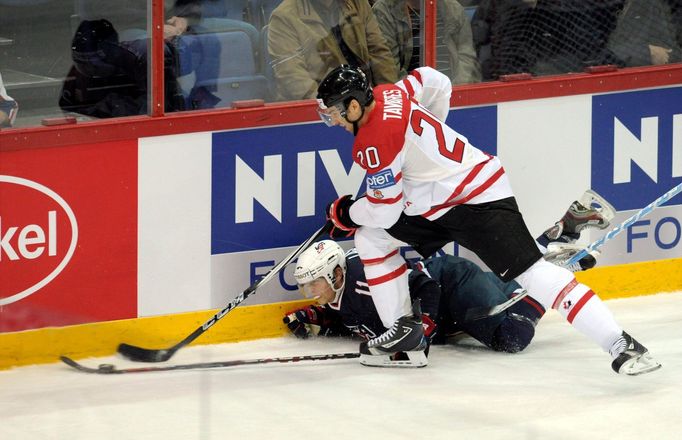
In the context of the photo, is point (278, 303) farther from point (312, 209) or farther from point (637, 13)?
point (637, 13)

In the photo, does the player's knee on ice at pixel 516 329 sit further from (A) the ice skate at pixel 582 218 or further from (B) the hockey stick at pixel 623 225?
(A) the ice skate at pixel 582 218

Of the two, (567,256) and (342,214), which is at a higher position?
(342,214)

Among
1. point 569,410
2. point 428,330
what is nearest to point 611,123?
point 428,330

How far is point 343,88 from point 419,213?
0.54 m

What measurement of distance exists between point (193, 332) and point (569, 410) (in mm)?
1422

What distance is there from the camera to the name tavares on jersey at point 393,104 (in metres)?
5.03

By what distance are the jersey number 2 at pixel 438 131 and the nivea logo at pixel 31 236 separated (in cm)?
122

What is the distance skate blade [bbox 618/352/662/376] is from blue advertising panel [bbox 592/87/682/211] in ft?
4.29

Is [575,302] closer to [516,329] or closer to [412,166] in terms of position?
[516,329]

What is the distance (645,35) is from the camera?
6.20 m

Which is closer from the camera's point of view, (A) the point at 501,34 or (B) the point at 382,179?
(B) the point at 382,179

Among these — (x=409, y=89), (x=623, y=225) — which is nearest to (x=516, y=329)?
(x=623, y=225)

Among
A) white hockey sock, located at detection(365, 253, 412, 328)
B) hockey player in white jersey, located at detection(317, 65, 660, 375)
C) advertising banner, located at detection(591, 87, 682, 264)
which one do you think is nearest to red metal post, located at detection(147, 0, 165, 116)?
hockey player in white jersey, located at detection(317, 65, 660, 375)

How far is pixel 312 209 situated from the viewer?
223 inches
